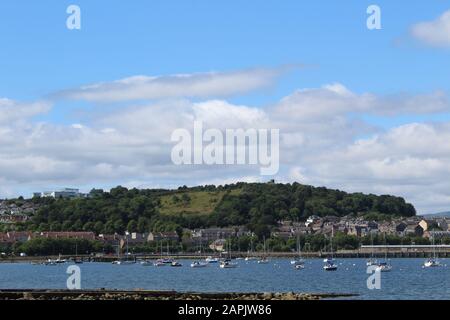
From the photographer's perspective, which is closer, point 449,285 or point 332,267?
point 449,285

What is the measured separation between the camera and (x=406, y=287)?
11794 centimetres
